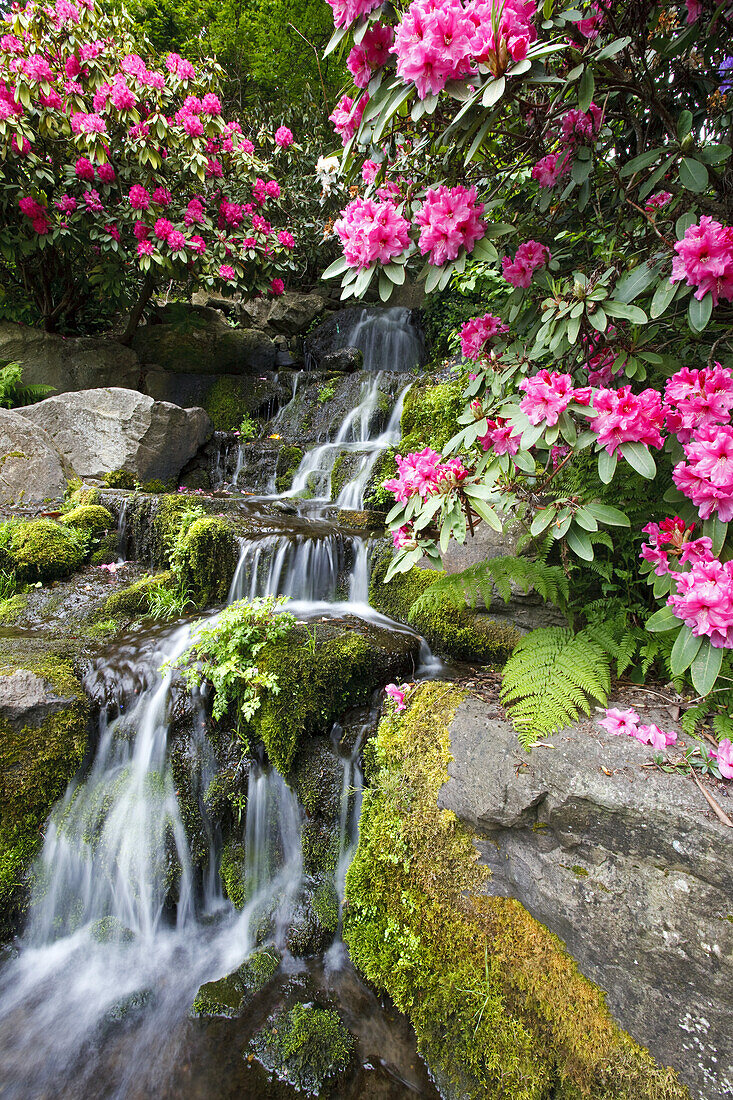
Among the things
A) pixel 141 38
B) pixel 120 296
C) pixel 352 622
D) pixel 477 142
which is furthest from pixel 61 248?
pixel 477 142

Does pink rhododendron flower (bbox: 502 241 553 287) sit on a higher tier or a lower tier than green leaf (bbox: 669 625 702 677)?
higher

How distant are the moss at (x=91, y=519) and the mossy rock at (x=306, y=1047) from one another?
469 centimetres

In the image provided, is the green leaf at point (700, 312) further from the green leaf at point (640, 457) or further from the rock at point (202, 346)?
the rock at point (202, 346)

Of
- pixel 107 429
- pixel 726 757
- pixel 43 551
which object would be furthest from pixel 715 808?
pixel 107 429

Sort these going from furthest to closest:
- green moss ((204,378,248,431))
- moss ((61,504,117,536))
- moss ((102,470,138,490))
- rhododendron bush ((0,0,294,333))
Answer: green moss ((204,378,248,431)) < moss ((102,470,138,490)) < rhododendron bush ((0,0,294,333)) < moss ((61,504,117,536))

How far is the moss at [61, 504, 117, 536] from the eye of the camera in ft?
17.8

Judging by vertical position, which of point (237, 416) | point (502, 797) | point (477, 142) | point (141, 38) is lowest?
point (502, 797)

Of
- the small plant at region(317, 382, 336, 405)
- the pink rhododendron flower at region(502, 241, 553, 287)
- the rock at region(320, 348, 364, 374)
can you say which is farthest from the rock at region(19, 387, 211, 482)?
the pink rhododendron flower at region(502, 241, 553, 287)

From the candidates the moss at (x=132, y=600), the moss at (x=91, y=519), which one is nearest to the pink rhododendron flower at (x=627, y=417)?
the moss at (x=132, y=600)

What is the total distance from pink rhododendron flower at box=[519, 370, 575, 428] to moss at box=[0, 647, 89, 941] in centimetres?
318

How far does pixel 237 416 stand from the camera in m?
8.95

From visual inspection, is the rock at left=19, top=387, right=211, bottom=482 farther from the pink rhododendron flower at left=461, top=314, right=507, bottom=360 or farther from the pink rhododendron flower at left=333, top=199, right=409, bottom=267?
the pink rhododendron flower at left=333, top=199, right=409, bottom=267

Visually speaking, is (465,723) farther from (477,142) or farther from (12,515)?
(12,515)

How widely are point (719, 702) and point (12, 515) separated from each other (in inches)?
257
